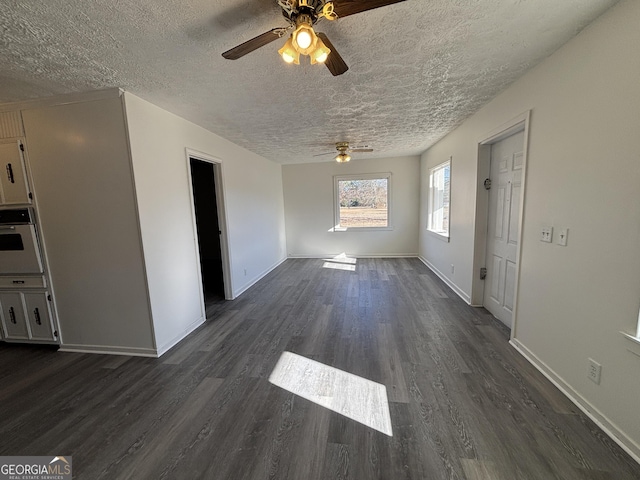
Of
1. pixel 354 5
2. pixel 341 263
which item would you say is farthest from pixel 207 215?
pixel 354 5

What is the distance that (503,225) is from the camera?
280 cm

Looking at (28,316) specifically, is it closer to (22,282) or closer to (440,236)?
(22,282)

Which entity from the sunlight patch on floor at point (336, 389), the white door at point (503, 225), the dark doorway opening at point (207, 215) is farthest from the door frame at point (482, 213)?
the dark doorway opening at point (207, 215)

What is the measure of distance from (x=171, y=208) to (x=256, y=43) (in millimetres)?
1963

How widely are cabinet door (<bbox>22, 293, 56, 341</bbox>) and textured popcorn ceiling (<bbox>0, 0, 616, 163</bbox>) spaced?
6.10ft

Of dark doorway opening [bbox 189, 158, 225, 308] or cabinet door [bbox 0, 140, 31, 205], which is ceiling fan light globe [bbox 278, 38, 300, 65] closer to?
cabinet door [bbox 0, 140, 31, 205]

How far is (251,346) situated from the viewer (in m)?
2.58

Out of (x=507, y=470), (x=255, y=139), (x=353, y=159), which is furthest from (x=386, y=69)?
(x=353, y=159)

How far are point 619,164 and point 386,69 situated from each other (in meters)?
1.56

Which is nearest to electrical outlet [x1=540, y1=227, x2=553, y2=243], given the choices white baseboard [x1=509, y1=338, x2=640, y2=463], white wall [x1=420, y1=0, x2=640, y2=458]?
white wall [x1=420, y1=0, x2=640, y2=458]

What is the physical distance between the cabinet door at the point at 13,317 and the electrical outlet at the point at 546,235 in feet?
16.1

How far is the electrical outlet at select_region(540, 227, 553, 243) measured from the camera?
6.36ft

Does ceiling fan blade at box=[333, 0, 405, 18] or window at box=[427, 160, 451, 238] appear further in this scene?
window at box=[427, 160, 451, 238]

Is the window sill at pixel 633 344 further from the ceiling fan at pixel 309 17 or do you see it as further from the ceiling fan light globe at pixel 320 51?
the ceiling fan light globe at pixel 320 51
